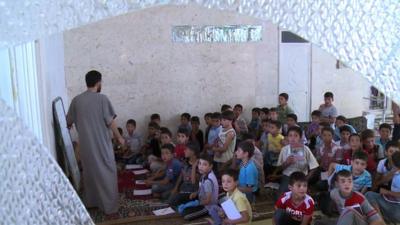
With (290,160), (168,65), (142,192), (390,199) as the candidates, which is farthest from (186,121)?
(390,199)

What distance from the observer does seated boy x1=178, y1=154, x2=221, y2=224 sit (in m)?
4.16

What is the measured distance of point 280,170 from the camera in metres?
5.00

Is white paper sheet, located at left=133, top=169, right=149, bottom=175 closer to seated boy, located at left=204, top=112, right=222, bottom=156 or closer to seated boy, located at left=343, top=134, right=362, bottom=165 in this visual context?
seated boy, located at left=204, top=112, right=222, bottom=156

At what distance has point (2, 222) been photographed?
653mm

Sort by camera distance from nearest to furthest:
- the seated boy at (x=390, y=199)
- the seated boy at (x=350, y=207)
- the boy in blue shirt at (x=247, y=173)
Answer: the seated boy at (x=350, y=207), the seated boy at (x=390, y=199), the boy in blue shirt at (x=247, y=173)

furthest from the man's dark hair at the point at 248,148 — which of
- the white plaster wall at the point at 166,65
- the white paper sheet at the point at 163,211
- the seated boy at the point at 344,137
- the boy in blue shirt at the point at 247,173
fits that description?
the white plaster wall at the point at 166,65

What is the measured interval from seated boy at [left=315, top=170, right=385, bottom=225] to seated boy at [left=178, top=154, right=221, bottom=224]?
956mm

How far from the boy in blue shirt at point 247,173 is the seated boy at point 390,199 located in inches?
42.0

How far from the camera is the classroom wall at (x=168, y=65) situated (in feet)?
20.8

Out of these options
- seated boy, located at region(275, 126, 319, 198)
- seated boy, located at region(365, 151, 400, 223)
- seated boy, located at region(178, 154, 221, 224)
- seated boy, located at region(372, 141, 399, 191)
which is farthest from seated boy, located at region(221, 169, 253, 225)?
seated boy, located at region(372, 141, 399, 191)

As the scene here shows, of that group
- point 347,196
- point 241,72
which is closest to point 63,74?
point 241,72

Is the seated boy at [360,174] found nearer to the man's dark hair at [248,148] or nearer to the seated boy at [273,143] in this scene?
the man's dark hair at [248,148]

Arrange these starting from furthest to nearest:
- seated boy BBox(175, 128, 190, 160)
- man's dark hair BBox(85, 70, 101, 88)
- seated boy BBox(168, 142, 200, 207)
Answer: seated boy BBox(175, 128, 190, 160) < seated boy BBox(168, 142, 200, 207) < man's dark hair BBox(85, 70, 101, 88)

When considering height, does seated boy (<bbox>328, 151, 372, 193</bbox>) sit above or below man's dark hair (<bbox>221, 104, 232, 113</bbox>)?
below
